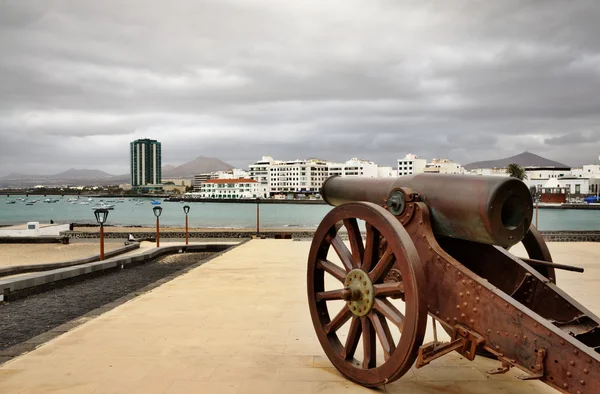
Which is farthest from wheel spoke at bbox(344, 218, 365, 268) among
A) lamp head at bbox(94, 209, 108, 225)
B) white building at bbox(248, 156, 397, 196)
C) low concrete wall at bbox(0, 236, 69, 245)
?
white building at bbox(248, 156, 397, 196)

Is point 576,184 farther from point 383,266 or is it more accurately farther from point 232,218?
point 383,266

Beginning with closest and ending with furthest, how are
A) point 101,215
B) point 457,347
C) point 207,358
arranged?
point 457,347 → point 207,358 → point 101,215

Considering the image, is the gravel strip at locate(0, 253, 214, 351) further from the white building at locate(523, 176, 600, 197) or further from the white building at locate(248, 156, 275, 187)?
the white building at locate(248, 156, 275, 187)

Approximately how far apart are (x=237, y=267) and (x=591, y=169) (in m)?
178

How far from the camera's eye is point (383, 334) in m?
4.10

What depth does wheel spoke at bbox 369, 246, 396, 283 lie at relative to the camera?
4.12 metres

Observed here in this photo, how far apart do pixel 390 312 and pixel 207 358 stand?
2415mm

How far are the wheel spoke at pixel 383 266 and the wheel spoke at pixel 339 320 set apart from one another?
50 cm

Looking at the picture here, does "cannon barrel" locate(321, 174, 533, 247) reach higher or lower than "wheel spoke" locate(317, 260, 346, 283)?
higher

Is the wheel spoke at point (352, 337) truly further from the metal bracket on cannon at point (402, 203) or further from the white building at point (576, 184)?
the white building at point (576, 184)

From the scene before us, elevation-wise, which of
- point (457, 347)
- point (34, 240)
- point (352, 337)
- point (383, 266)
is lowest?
point (34, 240)

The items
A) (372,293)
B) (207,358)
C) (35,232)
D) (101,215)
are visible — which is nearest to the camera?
(372,293)

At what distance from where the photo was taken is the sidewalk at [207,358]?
462 centimetres

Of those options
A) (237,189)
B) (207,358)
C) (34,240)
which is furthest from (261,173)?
(207,358)
